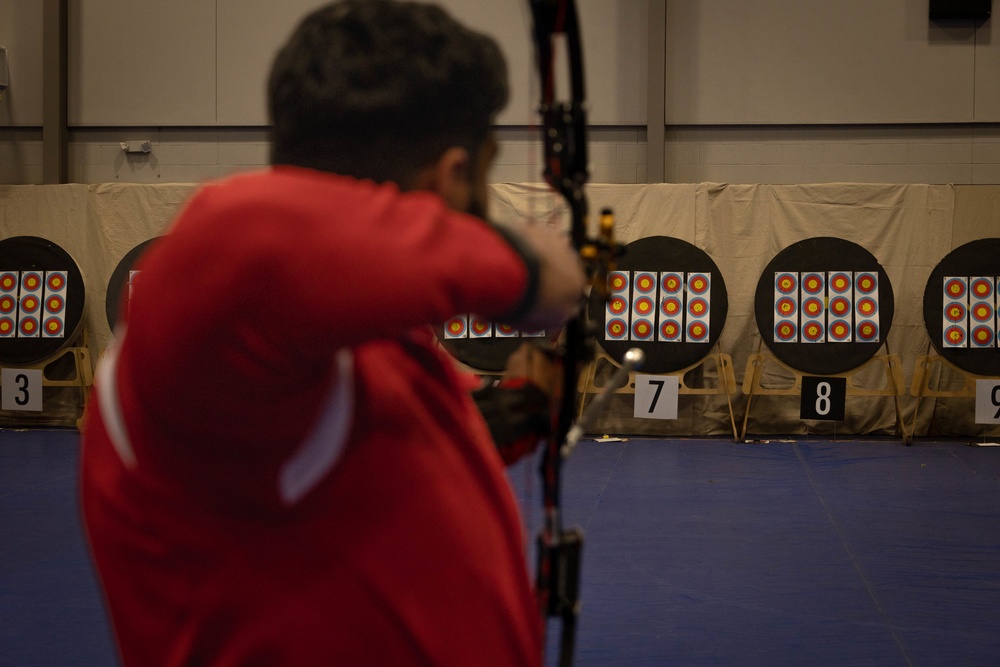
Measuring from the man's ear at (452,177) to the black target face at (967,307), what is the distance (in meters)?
5.06

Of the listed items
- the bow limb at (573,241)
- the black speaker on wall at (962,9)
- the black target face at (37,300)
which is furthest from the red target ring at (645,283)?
the bow limb at (573,241)

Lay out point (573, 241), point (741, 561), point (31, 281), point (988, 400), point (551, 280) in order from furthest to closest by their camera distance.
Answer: point (31, 281), point (988, 400), point (741, 561), point (573, 241), point (551, 280)

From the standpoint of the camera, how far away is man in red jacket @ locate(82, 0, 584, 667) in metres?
0.40

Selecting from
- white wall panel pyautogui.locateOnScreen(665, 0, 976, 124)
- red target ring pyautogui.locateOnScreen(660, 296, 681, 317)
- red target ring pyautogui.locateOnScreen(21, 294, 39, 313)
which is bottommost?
red target ring pyautogui.locateOnScreen(21, 294, 39, 313)

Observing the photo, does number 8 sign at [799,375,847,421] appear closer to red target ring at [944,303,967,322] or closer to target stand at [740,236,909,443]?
target stand at [740,236,909,443]

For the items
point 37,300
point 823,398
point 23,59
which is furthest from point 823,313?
point 23,59

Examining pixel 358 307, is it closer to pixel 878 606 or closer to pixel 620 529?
pixel 878 606

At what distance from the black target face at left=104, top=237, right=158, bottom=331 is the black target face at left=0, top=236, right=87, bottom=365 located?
17 centimetres

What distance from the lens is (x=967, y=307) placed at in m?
5.09

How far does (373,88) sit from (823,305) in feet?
16.6

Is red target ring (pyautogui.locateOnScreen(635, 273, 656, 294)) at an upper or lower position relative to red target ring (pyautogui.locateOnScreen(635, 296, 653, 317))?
upper

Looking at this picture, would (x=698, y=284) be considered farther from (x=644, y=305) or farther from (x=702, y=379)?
(x=702, y=379)

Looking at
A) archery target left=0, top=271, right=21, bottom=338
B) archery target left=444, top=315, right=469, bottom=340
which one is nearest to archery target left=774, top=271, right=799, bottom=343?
archery target left=444, top=315, right=469, bottom=340

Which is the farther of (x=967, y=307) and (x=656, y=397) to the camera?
(x=967, y=307)
